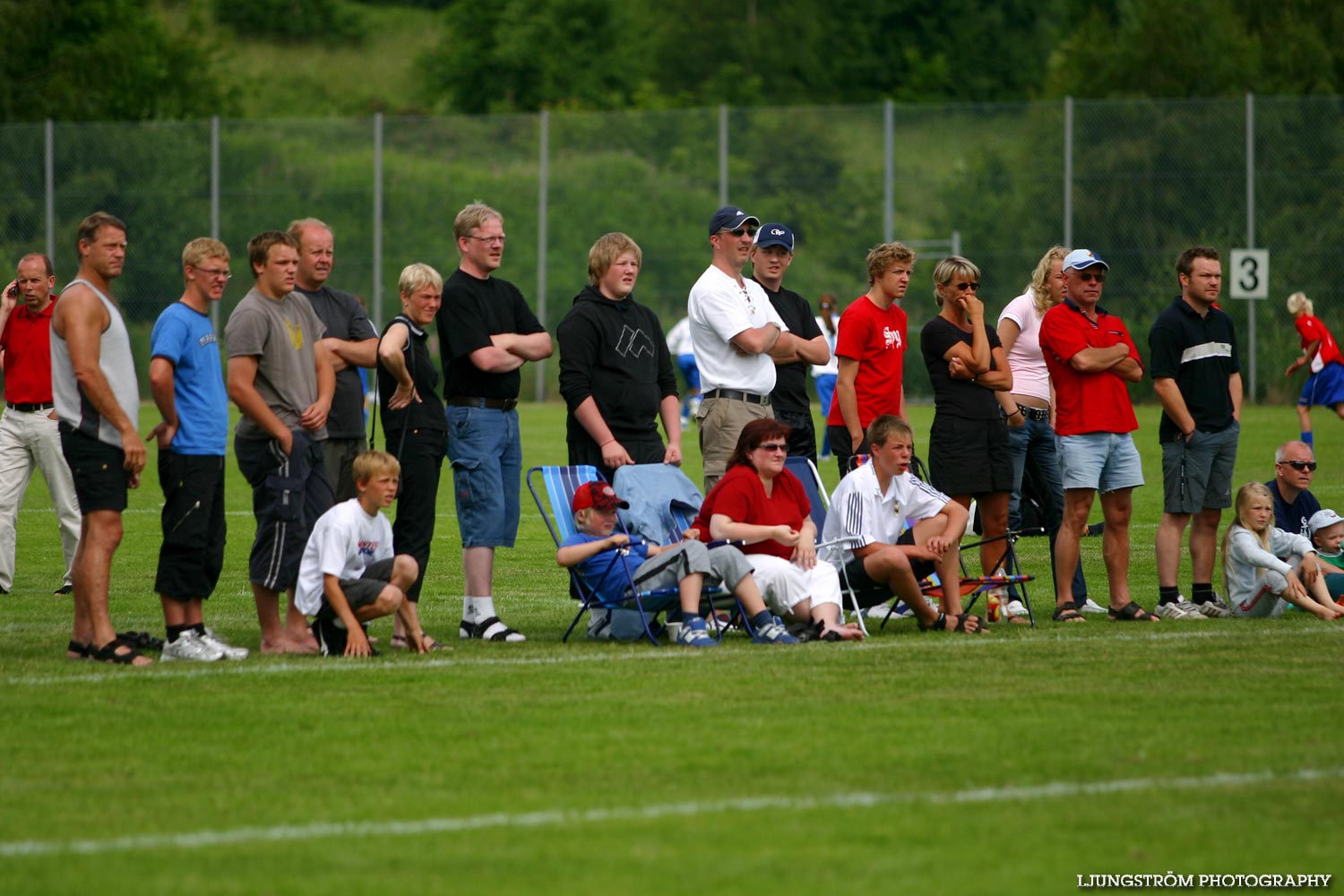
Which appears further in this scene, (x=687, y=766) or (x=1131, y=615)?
(x=1131, y=615)

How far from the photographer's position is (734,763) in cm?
618

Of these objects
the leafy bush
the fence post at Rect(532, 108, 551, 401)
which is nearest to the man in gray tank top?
the fence post at Rect(532, 108, 551, 401)

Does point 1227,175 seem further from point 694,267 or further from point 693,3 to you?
point 693,3

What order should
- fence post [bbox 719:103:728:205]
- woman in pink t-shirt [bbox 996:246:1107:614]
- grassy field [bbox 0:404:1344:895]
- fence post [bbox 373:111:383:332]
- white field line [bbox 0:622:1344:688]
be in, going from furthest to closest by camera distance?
fence post [bbox 373:111:383:332]
fence post [bbox 719:103:728:205]
woman in pink t-shirt [bbox 996:246:1107:614]
white field line [bbox 0:622:1344:688]
grassy field [bbox 0:404:1344:895]

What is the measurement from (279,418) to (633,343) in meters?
1.94

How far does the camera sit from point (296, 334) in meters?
8.76

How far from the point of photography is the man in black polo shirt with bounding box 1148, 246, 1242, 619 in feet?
33.6

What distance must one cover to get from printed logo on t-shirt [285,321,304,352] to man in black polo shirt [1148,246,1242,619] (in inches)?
183

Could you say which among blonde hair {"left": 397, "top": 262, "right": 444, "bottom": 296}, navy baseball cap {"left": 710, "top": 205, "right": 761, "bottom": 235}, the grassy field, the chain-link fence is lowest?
the grassy field

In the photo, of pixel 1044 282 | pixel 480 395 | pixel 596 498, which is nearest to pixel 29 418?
pixel 480 395

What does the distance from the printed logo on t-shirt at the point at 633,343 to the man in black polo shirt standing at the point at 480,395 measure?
41 cm

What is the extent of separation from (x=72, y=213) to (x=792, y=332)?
1213 inches

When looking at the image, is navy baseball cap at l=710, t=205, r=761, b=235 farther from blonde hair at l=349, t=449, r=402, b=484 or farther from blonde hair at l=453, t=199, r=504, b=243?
blonde hair at l=349, t=449, r=402, b=484

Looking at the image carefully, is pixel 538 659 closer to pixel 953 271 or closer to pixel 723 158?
pixel 953 271
